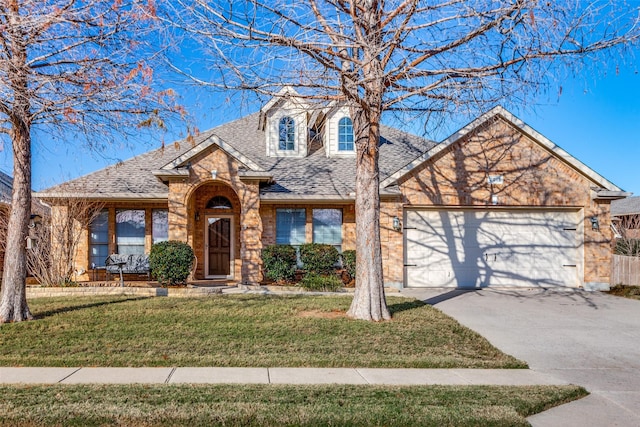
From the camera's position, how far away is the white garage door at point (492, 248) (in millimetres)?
14516

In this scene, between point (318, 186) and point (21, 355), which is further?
point (318, 186)

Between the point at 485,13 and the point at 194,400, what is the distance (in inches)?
271

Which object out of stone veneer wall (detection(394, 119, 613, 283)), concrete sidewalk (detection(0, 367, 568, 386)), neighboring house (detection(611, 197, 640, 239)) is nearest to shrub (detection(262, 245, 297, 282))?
stone veneer wall (detection(394, 119, 613, 283))

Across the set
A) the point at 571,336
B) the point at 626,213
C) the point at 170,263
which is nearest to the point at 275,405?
the point at 571,336

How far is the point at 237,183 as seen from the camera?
47.3ft

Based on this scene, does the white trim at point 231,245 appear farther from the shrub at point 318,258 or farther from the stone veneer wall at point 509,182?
the stone veneer wall at point 509,182

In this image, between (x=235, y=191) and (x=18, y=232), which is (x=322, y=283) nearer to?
(x=235, y=191)

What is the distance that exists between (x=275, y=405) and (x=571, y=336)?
20.6 ft

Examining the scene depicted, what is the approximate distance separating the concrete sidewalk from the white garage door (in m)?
8.21

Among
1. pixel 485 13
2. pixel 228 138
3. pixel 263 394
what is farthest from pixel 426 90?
pixel 228 138

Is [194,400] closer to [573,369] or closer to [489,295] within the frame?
[573,369]

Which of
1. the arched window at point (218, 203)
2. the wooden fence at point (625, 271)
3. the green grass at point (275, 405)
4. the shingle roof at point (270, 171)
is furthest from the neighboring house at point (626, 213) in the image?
the green grass at point (275, 405)

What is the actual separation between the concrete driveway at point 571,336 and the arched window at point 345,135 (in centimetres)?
608

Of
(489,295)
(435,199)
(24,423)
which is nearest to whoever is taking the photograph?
(24,423)
